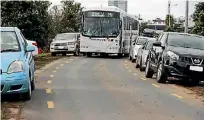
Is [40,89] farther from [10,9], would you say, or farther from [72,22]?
[72,22]

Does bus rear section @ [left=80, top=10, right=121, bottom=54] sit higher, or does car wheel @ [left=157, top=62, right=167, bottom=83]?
bus rear section @ [left=80, top=10, right=121, bottom=54]

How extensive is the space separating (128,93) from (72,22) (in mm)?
49123

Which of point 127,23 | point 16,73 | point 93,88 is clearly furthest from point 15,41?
point 127,23

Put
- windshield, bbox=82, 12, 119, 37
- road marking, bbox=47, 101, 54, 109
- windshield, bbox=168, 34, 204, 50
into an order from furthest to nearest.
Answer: windshield, bbox=82, 12, 119, 37, windshield, bbox=168, 34, 204, 50, road marking, bbox=47, 101, 54, 109

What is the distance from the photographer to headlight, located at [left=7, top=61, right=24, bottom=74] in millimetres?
10601

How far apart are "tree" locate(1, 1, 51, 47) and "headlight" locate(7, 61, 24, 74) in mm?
24036

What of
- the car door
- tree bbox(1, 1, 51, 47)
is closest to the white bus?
tree bbox(1, 1, 51, 47)

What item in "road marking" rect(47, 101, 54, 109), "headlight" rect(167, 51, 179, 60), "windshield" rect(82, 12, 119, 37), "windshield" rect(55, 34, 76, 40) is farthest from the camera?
"windshield" rect(55, 34, 76, 40)

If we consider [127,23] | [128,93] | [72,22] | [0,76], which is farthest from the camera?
[72,22]

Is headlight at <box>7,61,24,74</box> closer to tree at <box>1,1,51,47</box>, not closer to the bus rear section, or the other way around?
the bus rear section

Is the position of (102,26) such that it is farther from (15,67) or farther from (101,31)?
(15,67)

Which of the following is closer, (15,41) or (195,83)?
(15,41)

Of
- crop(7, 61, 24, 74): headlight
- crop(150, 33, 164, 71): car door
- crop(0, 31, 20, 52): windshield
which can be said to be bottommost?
crop(150, 33, 164, 71): car door

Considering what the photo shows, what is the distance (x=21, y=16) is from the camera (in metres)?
34.6
